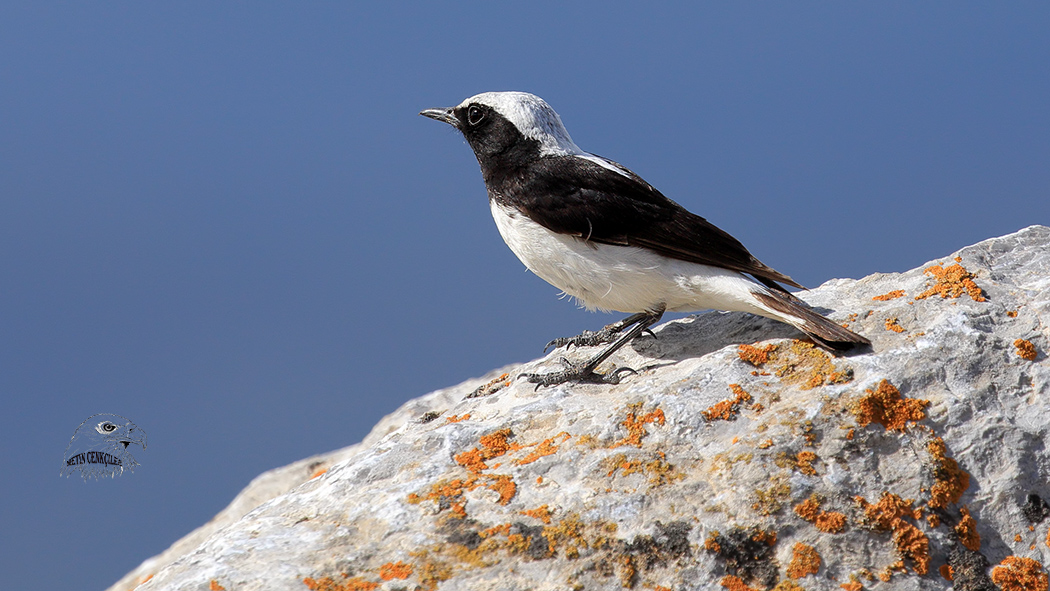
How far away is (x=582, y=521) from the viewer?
171 inches

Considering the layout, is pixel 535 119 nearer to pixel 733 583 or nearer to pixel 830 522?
pixel 830 522

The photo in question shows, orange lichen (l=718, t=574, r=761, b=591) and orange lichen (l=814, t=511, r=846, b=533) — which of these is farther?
orange lichen (l=814, t=511, r=846, b=533)

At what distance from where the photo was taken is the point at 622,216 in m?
6.00

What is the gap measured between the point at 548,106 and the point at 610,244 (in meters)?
1.54

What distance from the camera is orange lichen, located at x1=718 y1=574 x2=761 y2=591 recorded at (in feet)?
13.6

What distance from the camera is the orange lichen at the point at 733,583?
164 inches

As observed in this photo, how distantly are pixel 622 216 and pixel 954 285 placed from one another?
2.52 m

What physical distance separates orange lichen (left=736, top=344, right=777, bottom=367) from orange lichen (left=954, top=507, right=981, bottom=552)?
149cm

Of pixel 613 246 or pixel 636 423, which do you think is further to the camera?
pixel 613 246

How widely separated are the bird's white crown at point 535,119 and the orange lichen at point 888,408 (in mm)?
3025

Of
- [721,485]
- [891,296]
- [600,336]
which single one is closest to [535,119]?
[600,336]

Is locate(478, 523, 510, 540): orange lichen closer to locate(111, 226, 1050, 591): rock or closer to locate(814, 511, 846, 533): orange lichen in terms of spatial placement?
locate(111, 226, 1050, 591): rock

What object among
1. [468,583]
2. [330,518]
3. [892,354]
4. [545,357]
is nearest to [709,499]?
[468,583]

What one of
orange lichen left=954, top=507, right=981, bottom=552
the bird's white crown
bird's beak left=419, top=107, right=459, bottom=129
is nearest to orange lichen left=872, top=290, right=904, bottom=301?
orange lichen left=954, top=507, right=981, bottom=552
